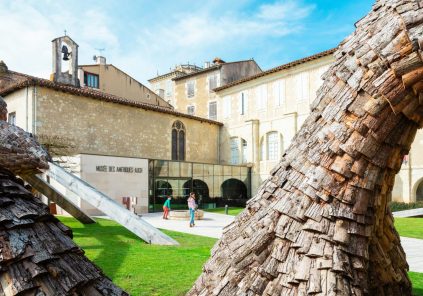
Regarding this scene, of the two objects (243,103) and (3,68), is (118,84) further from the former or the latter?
(243,103)

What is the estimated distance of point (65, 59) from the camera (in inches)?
1096

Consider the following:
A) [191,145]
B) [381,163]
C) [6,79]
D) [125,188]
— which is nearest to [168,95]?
[191,145]

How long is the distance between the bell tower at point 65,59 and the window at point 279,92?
636 inches

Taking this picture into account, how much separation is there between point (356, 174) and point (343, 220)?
0.24 m

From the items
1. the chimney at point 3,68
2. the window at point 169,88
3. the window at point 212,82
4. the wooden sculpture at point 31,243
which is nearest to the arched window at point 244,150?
the window at point 212,82

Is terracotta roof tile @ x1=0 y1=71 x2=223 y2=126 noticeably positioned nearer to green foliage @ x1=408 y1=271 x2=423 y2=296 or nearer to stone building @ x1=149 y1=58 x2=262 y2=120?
stone building @ x1=149 y1=58 x2=262 y2=120

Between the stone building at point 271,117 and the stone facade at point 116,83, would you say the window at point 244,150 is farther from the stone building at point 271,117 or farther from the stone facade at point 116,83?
the stone facade at point 116,83

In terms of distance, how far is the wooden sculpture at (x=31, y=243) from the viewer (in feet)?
4.46

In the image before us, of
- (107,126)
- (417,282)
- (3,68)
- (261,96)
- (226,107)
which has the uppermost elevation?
(3,68)

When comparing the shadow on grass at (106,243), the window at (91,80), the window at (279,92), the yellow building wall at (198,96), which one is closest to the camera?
the shadow on grass at (106,243)

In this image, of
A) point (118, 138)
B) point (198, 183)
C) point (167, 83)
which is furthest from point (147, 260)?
point (167, 83)

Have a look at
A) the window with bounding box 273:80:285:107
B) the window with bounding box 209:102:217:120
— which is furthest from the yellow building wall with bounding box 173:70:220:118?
the window with bounding box 273:80:285:107

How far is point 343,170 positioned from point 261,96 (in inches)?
1248

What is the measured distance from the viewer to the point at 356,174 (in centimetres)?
187
